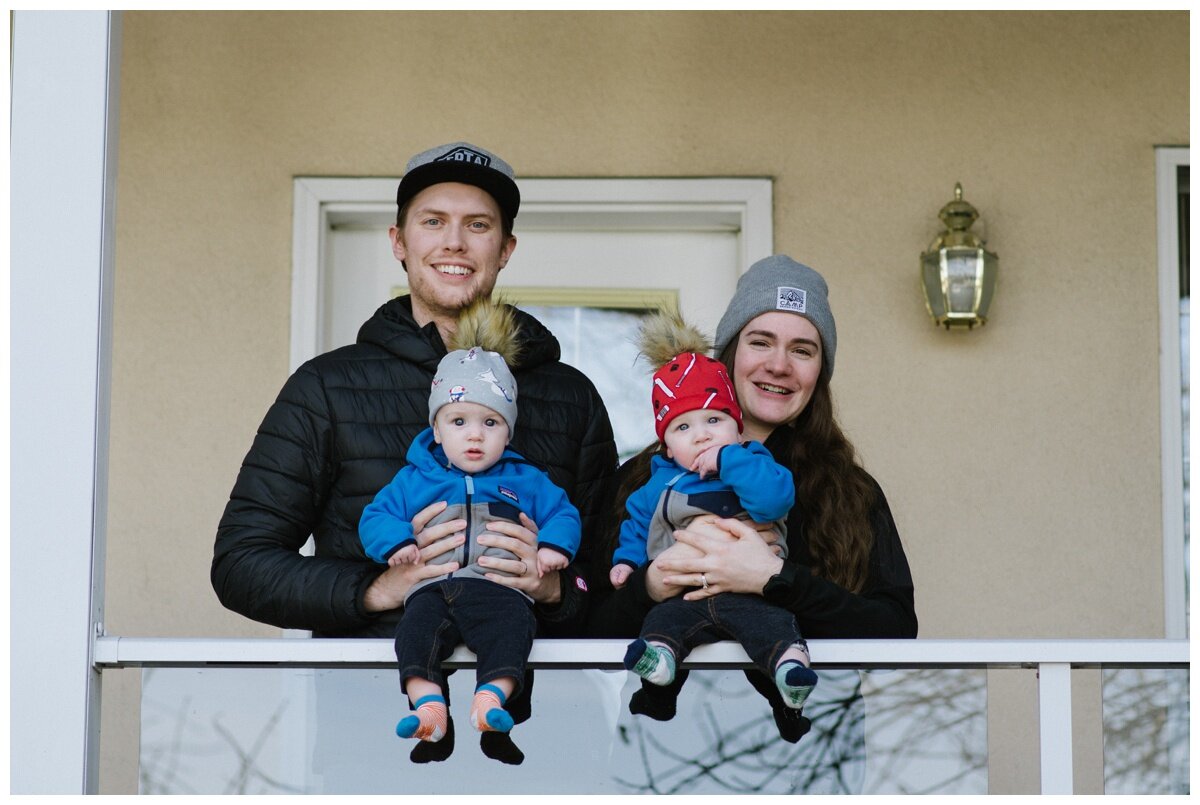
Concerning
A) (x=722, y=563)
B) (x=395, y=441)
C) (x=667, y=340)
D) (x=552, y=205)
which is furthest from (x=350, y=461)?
(x=552, y=205)

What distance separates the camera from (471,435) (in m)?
2.95

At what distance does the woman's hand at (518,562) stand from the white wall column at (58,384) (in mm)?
700

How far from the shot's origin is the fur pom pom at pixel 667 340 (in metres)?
3.21

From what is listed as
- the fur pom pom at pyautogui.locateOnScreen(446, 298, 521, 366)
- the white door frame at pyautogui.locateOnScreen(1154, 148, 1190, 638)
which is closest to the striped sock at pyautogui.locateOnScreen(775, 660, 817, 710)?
the fur pom pom at pyautogui.locateOnScreen(446, 298, 521, 366)

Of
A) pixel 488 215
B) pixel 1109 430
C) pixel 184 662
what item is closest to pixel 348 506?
pixel 184 662

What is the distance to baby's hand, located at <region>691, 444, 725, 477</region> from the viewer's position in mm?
2934

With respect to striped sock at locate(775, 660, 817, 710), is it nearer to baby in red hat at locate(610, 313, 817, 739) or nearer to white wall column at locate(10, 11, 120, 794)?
baby in red hat at locate(610, 313, 817, 739)

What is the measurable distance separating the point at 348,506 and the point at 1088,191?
290cm

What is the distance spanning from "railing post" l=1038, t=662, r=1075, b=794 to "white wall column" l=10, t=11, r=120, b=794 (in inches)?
65.6

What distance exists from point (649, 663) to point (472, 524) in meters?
0.41

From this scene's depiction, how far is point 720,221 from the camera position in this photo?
202 inches

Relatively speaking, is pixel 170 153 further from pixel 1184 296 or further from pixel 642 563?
pixel 1184 296

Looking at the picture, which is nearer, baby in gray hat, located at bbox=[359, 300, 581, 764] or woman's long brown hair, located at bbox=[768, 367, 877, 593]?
baby in gray hat, located at bbox=[359, 300, 581, 764]

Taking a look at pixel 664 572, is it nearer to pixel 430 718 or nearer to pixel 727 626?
pixel 727 626
